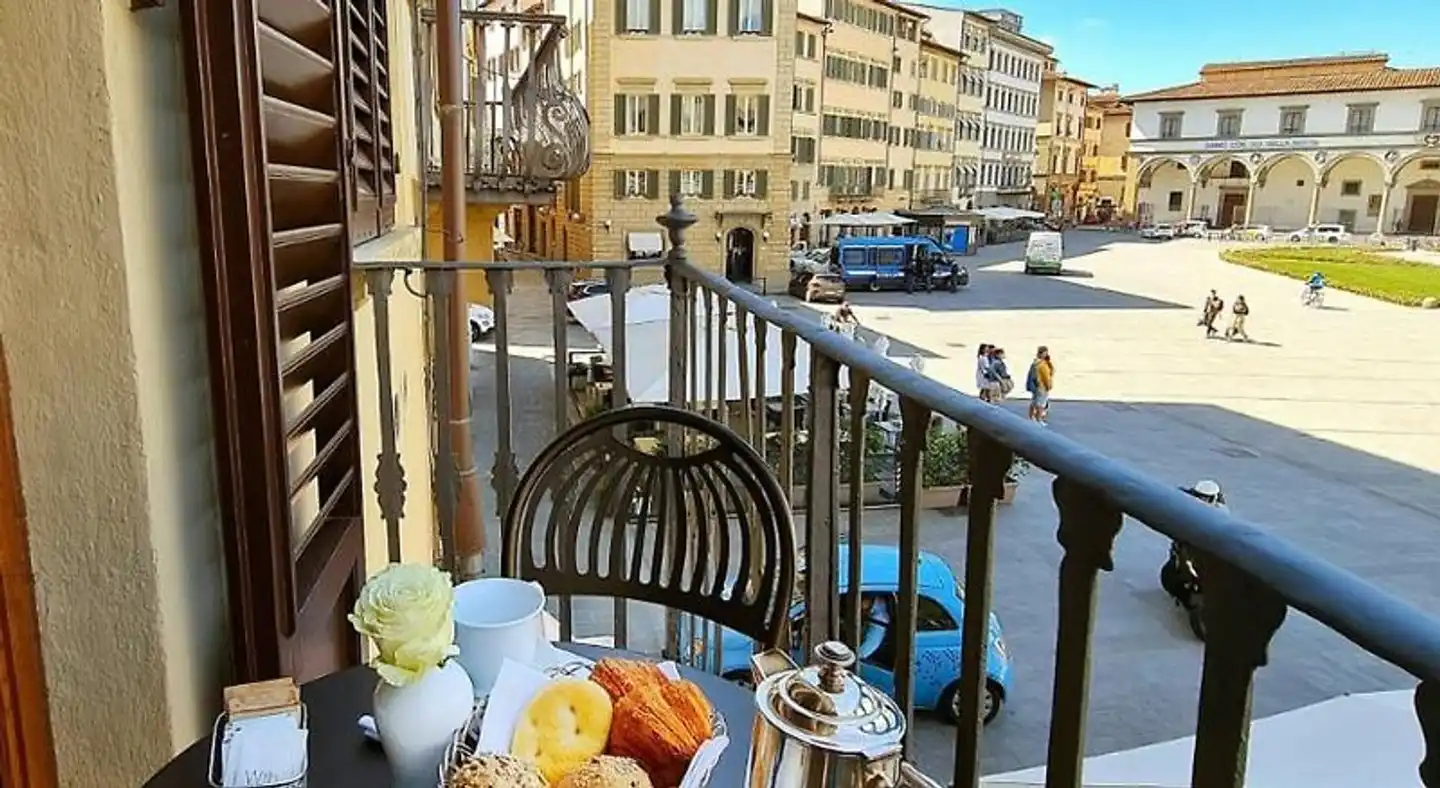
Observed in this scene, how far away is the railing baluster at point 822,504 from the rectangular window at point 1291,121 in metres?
47.5

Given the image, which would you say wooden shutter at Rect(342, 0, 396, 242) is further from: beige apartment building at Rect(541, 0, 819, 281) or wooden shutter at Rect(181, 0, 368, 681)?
beige apartment building at Rect(541, 0, 819, 281)

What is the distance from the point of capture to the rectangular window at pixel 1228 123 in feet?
141

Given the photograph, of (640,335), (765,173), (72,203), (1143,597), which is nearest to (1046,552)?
(1143,597)

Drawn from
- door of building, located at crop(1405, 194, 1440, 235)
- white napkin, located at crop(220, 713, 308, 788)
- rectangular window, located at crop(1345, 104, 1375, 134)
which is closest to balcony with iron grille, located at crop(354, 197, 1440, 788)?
white napkin, located at crop(220, 713, 308, 788)

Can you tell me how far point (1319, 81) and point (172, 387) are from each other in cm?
4859

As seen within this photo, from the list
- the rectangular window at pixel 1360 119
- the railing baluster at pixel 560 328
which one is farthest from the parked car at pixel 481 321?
the rectangular window at pixel 1360 119

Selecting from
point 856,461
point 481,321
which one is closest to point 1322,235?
point 481,321

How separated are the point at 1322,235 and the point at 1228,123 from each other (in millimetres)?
6628

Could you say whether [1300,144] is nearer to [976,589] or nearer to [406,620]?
[976,589]

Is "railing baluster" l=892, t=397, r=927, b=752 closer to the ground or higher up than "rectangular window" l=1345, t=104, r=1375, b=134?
closer to the ground

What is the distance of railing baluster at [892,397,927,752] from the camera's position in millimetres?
1102

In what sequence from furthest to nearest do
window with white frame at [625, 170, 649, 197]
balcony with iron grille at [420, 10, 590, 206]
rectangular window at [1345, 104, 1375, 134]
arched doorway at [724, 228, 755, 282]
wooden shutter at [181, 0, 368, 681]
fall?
1. rectangular window at [1345, 104, 1375, 134]
2. arched doorway at [724, 228, 755, 282]
3. window with white frame at [625, 170, 649, 197]
4. balcony with iron grille at [420, 10, 590, 206]
5. wooden shutter at [181, 0, 368, 681]

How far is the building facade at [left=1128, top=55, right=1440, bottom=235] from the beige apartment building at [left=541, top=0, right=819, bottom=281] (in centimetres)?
2985

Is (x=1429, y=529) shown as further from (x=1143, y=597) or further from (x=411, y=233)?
(x=411, y=233)
